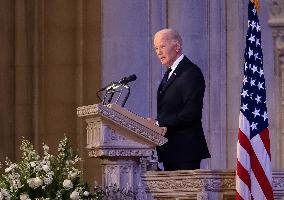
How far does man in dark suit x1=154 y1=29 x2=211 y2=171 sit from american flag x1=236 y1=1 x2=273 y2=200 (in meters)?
0.42

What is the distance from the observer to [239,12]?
15.8 meters

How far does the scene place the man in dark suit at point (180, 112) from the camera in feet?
37.6

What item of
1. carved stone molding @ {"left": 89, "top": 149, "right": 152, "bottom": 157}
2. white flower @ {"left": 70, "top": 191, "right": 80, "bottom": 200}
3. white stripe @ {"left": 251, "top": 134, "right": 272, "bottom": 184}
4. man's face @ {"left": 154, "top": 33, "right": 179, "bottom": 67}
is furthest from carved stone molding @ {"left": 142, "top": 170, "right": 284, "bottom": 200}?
man's face @ {"left": 154, "top": 33, "right": 179, "bottom": 67}

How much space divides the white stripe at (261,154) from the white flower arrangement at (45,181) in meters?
1.30

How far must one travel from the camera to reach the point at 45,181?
1072cm

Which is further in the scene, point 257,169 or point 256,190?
point 257,169

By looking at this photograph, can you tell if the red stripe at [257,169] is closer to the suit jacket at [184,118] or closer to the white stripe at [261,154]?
the white stripe at [261,154]

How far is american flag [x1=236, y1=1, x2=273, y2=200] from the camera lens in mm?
10898

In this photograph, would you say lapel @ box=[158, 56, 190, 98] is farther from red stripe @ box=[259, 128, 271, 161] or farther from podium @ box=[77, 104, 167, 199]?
red stripe @ box=[259, 128, 271, 161]

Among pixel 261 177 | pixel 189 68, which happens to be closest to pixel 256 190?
pixel 261 177

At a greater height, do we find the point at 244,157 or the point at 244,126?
the point at 244,126

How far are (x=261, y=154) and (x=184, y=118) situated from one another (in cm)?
72

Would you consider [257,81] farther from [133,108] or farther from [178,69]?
[133,108]

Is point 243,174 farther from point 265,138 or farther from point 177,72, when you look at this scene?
point 177,72
